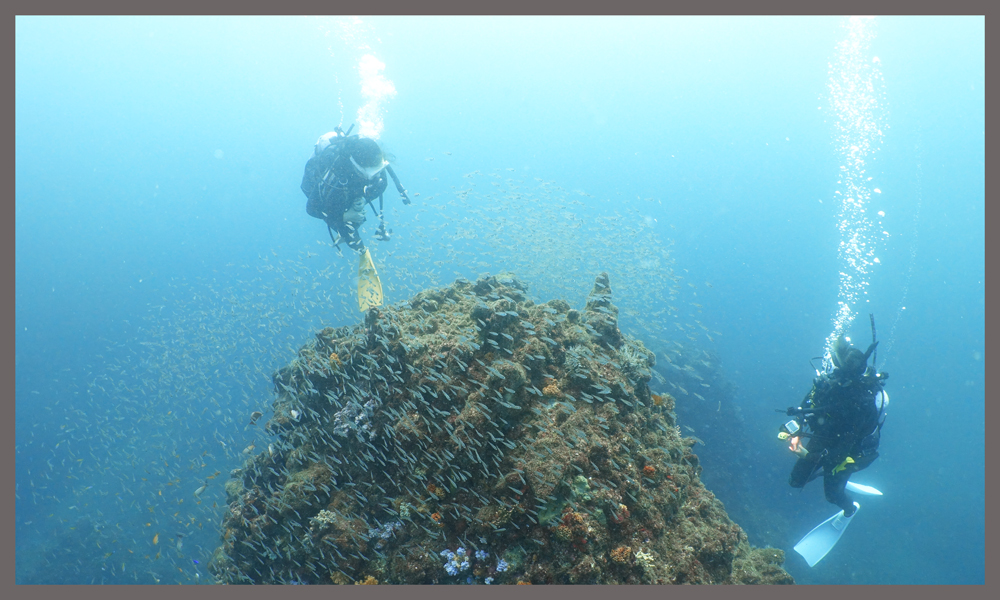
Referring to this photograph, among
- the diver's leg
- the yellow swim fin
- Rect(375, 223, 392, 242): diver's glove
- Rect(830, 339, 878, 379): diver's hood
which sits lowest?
the diver's leg

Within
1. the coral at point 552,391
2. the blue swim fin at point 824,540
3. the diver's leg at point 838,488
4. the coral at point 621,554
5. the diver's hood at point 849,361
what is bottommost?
the blue swim fin at point 824,540

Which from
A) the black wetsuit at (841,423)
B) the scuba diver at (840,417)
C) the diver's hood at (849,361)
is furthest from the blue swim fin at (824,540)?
the diver's hood at (849,361)

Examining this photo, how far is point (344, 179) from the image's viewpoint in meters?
10.4

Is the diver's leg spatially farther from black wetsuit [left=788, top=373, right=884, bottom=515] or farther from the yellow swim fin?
the yellow swim fin

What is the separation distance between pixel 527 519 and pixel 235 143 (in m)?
157

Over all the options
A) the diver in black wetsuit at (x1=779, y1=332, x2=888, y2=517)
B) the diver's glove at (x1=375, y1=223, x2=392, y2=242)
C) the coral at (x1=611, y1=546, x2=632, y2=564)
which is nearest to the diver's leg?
the diver in black wetsuit at (x1=779, y1=332, x2=888, y2=517)

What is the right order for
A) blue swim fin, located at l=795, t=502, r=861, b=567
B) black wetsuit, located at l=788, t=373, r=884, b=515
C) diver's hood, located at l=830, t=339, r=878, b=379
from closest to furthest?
diver's hood, located at l=830, t=339, r=878, b=379, black wetsuit, located at l=788, t=373, r=884, b=515, blue swim fin, located at l=795, t=502, r=861, b=567

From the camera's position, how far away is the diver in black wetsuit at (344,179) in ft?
33.3

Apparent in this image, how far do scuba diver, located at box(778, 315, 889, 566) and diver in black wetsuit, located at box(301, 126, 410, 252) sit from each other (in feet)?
34.6

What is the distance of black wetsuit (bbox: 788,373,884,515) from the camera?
26.4ft

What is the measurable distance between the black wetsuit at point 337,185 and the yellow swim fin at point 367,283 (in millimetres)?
807

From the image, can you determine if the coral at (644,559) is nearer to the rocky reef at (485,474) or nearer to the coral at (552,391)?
the rocky reef at (485,474)

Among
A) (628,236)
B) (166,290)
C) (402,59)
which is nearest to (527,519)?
(628,236)

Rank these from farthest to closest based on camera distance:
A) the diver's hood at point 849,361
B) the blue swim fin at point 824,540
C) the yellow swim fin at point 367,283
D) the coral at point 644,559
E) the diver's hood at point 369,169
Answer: the yellow swim fin at point 367,283
the blue swim fin at point 824,540
the diver's hood at point 369,169
the diver's hood at point 849,361
the coral at point 644,559
